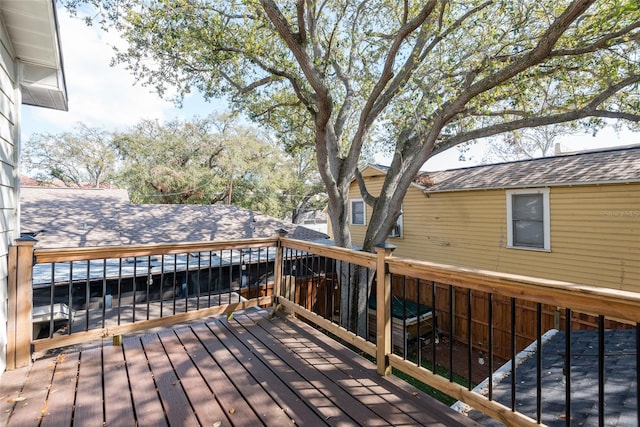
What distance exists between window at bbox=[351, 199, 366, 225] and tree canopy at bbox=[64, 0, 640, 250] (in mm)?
4384

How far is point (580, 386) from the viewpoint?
3045mm

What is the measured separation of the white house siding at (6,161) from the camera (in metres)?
2.43

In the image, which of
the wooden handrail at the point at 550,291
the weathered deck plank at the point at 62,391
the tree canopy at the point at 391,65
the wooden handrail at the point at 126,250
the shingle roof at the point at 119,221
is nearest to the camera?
the wooden handrail at the point at 550,291

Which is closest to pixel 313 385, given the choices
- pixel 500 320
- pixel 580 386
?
pixel 580 386

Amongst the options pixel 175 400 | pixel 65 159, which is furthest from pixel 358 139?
pixel 65 159

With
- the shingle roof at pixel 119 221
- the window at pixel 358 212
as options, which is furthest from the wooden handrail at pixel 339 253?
the window at pixel 358 212

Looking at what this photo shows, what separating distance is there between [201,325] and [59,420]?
5.40 feet

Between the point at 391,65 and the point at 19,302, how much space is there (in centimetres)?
515

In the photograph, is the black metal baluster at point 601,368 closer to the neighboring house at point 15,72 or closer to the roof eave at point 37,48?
the neighboring house at point 15,72

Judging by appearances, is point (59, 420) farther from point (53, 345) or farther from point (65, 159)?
point (65, 159)

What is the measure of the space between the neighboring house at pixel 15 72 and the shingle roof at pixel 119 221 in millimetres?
4369

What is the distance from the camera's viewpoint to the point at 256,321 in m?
3.72

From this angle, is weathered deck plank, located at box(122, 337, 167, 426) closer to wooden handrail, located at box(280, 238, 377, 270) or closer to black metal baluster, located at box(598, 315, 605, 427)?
wooden handrail, located at box(280, 238, 377, 270)

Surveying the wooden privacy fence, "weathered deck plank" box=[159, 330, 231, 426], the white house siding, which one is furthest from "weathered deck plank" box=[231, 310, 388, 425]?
the wooden privacy fence
